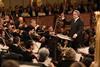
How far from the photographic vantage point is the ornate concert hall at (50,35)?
17.1ft

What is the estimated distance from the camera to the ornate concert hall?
17.1 ft

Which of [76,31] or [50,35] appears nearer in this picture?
[50,35]

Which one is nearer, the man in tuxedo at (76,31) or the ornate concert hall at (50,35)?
the ornate concert hall at (50,35)

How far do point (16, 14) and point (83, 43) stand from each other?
8022 millimetres

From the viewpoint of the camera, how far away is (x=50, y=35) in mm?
9492

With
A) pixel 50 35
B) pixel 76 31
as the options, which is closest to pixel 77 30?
pixel 76 31

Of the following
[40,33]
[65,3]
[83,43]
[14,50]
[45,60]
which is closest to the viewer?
[45,60]

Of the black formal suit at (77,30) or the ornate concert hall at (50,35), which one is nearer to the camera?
the ornate concert hall at (50,35)

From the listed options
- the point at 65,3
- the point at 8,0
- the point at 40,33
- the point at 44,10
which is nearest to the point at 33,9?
the point at 44,10

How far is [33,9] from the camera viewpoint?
17344 mm

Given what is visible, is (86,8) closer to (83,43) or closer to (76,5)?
(76,5)

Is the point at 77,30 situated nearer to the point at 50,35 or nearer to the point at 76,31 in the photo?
the point at 76,31

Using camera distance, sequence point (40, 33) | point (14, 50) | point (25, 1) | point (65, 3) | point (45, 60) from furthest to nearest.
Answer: point (25, 1) → point (65, 3) → point (40, 33) → point (14, 50) → point (45, 60)

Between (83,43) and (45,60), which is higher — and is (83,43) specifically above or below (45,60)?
below
